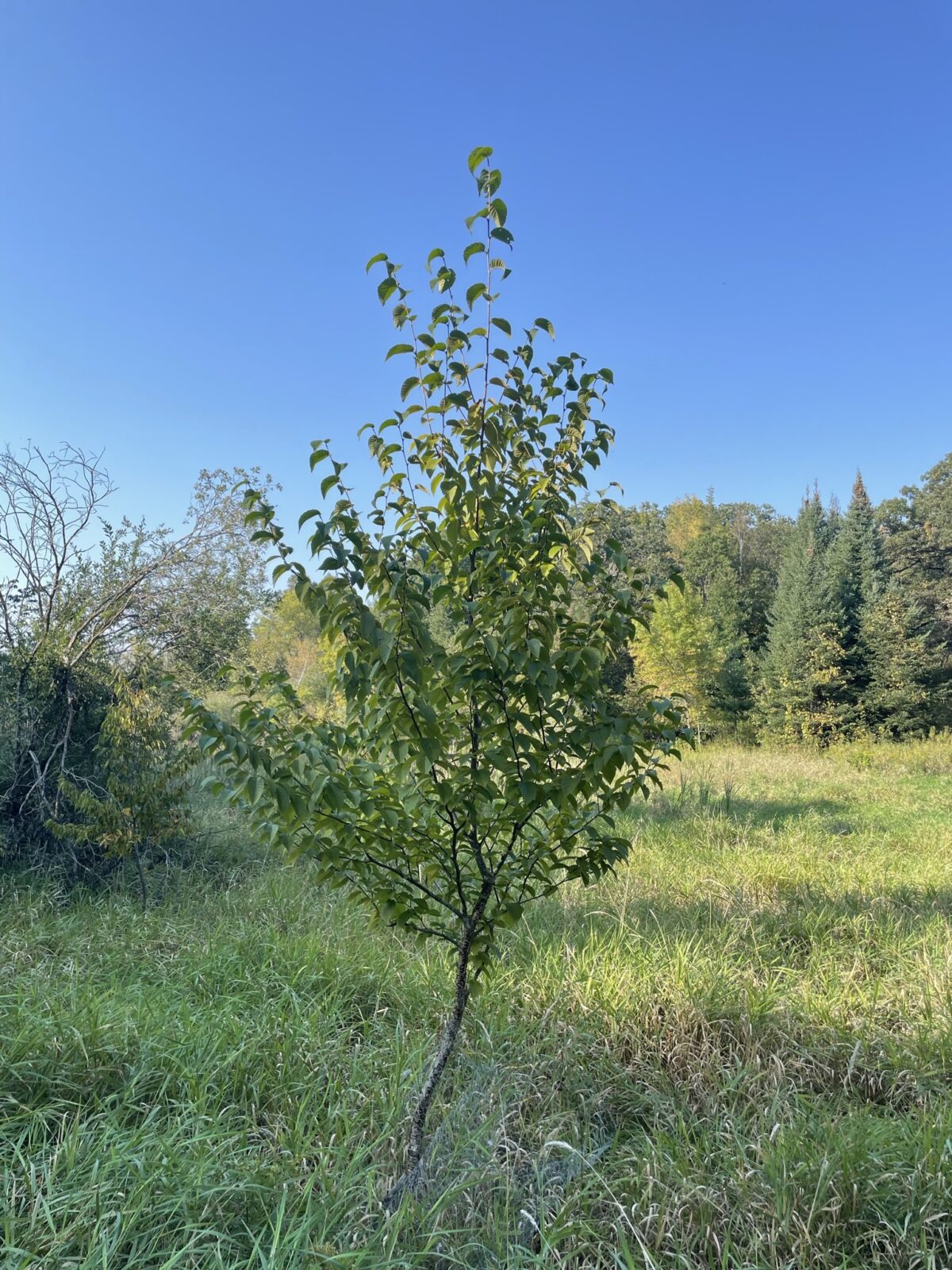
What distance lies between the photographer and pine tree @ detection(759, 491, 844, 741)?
25.3 m

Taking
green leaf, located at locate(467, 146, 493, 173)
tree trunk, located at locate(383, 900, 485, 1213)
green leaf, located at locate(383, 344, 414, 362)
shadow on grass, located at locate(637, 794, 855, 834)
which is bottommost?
shadow on grass, located at locate(637, 794, 855, 834)

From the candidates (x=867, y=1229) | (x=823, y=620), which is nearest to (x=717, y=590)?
(x=823, y=620)

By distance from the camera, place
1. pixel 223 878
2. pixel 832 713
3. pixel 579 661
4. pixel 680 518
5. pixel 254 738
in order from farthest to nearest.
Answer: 1. pixel 680 518
2. pixel 832 713
3. pixel 223 878
4. pixel 254 738
5. pixel 579 661

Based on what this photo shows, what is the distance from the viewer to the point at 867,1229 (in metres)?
2.21

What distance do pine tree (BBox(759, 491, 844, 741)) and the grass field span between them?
872 inches

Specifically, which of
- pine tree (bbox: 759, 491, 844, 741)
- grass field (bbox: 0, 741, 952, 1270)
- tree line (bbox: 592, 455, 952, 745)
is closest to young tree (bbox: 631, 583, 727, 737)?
tree line (bbox: 592, 455, 952, 745)

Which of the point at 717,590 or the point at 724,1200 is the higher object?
the point at 717,590

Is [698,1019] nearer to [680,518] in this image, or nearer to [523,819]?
[523,819]

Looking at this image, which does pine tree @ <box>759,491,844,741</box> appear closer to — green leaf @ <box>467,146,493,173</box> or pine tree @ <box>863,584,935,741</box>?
pine tree @ <box>863,584,935,741</box>

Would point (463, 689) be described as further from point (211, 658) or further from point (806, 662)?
point (806, 662)


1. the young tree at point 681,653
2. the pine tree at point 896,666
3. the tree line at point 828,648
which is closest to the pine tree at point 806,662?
the tree line at point 828,648

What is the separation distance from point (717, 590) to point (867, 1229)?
34.2m

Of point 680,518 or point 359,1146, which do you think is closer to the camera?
point 359,1146

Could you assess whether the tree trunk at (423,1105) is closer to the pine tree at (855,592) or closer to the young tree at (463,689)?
the young tree at (463,689)
